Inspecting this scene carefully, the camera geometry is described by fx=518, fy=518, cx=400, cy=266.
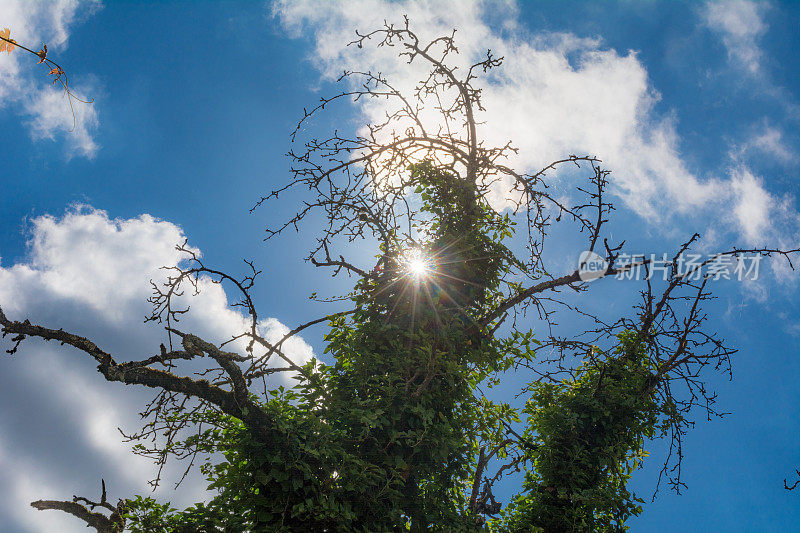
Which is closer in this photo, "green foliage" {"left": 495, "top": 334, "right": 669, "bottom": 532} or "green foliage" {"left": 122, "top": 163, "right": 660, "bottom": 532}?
"green foliage" {"left": 122, "top": 163, "right": 660, "bottom": 532}

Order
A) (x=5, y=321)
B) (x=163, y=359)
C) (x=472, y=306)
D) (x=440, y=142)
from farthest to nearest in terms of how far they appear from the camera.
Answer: (x=440, y=142)
(x=472, y=306)
(x=163, y=359)
(x=5, y=321)

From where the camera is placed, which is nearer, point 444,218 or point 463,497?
point 463,497

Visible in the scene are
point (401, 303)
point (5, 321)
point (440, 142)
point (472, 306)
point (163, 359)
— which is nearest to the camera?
point (5, 321)

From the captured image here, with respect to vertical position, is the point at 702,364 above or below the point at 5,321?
above

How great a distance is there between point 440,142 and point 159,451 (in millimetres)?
6124

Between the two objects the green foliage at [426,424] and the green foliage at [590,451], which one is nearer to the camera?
the green foliage at [426,424]

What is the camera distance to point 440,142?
28.6 ft

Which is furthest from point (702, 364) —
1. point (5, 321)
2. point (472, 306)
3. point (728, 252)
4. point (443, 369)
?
point (5, 321)

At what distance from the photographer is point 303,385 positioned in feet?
22.4

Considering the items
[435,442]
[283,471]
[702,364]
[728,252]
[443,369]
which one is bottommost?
[283,471]

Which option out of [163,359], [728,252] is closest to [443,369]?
[163,359]

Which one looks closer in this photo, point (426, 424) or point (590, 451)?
point (426, 424)

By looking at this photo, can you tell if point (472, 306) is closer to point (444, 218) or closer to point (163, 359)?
point (444, 218)

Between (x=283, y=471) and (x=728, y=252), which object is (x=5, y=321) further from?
(x=728, y=252)
